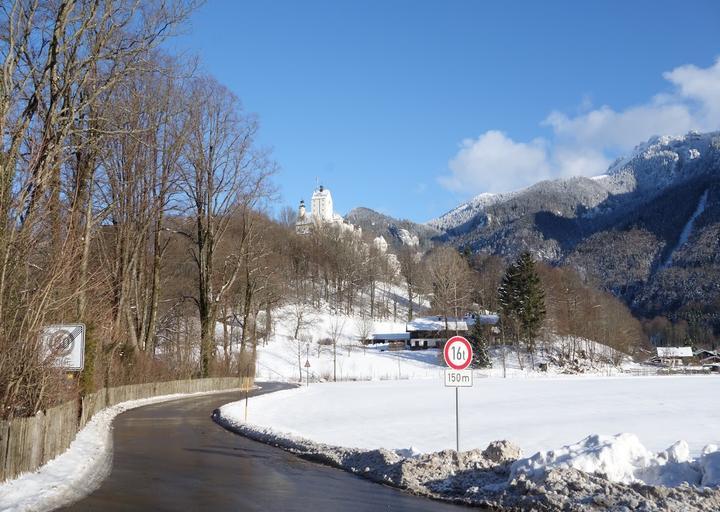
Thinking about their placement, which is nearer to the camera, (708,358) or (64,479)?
(64,479)

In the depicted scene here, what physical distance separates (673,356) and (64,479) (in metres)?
115

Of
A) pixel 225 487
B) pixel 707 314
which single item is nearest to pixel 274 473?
pixel 225 487

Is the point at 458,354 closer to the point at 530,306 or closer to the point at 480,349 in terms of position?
the point at 480,349

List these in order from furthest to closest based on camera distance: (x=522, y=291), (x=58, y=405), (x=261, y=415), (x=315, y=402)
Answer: (x=522, y=291) → (x=315, y=402) → (x=261, y=415) → (x=58, y=405)

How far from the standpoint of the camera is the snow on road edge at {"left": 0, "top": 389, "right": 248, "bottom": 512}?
380 inches

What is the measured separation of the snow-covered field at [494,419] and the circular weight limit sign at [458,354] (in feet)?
11.4

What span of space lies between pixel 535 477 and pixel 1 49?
1222cm

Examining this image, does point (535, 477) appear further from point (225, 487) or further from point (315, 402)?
point (315, 402)

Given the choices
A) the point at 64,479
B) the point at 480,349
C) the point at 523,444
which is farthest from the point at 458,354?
the point at 480,349

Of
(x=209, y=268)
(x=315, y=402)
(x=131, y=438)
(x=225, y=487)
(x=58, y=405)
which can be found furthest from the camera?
(x=209, y=268)

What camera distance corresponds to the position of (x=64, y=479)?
1151cm

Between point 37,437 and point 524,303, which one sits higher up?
point 524,303

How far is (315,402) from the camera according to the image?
37219 mm

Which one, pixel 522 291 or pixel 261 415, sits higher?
pixel 522 291
